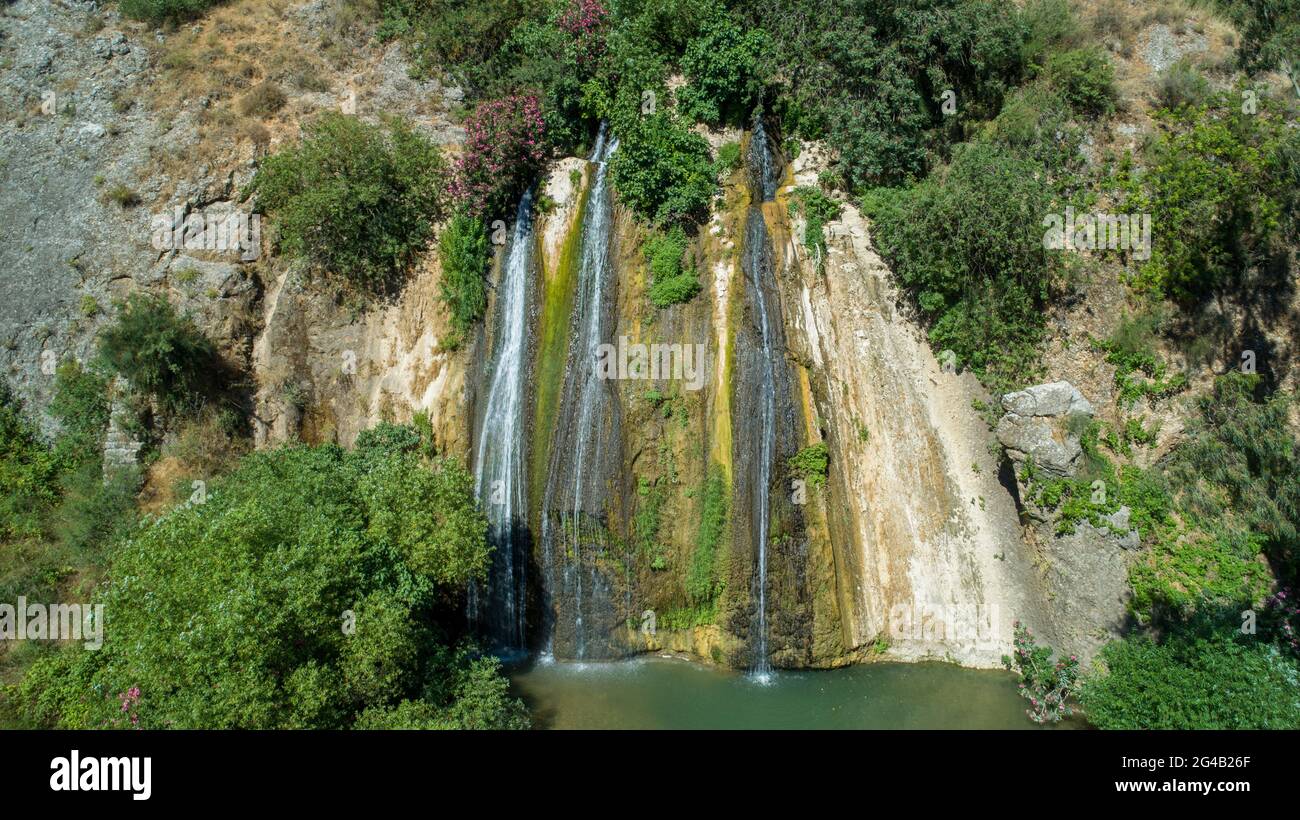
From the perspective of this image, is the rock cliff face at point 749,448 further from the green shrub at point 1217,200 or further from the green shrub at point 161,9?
the green shrub at point 161,9

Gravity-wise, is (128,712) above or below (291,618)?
below

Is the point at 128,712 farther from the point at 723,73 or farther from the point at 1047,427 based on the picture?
the point at 723,73

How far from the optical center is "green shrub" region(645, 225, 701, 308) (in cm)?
1454

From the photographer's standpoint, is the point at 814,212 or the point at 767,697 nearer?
the point at 767,697

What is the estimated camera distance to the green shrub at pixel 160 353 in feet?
49.8

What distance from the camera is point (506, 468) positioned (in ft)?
48.5

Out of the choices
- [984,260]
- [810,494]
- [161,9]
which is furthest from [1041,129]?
[161,9]

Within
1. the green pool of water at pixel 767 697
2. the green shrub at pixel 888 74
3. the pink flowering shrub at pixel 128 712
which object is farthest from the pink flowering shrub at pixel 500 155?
the pink flowering shrub at pixel 128 712

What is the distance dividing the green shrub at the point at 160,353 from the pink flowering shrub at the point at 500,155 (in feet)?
21.4

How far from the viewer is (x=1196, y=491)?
11883 mm

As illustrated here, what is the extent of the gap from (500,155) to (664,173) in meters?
3.82

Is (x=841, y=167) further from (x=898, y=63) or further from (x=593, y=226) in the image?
(x=593, y=226)

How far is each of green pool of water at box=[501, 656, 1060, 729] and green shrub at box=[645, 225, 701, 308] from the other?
709 cm

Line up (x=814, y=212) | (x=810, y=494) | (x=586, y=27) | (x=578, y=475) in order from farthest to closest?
(x=586, y=27), (x=814, y=212), (x=578, y=475), (x=810, y=494)
